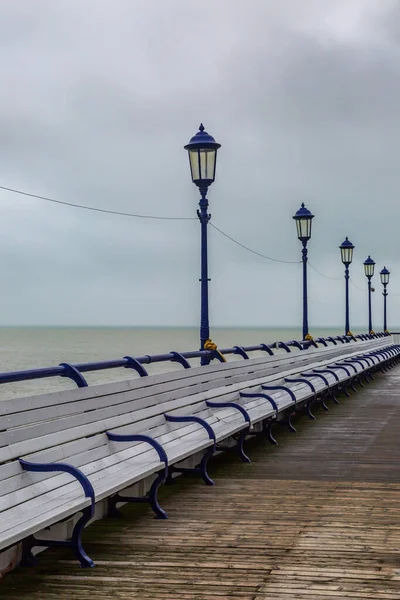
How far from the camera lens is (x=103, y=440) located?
6.50 metres

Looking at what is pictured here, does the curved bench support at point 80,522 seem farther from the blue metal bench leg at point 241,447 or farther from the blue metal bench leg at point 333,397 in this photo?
the blue metal bench leg at point 333,397

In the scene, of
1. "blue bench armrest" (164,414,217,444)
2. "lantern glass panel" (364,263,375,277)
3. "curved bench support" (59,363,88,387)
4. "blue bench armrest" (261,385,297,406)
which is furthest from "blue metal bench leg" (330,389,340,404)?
"lantern glass panel" (364,263,375,277)

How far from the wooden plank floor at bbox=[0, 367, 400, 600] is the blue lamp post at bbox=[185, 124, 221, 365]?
3768 mm

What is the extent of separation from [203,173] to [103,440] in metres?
6.93

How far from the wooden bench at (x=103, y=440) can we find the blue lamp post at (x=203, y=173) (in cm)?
232

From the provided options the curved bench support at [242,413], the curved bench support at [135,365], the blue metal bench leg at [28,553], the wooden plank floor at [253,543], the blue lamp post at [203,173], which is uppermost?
the blue lamp post at [203,173]

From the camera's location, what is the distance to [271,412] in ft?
32.8

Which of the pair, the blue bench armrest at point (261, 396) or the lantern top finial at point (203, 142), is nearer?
the blue bench armrest at point (261, 396)

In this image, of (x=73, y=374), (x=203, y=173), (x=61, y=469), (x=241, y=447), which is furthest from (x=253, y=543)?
(x=203, y=173)

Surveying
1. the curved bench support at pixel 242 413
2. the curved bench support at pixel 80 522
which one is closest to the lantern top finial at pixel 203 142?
the curved bench support at pixel 242 413

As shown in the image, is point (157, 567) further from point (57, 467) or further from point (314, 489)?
point (314, 489)

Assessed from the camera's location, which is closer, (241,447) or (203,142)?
(241,447)

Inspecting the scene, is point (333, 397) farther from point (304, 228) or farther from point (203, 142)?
point (203, 142)

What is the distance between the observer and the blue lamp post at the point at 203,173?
41.5ft
